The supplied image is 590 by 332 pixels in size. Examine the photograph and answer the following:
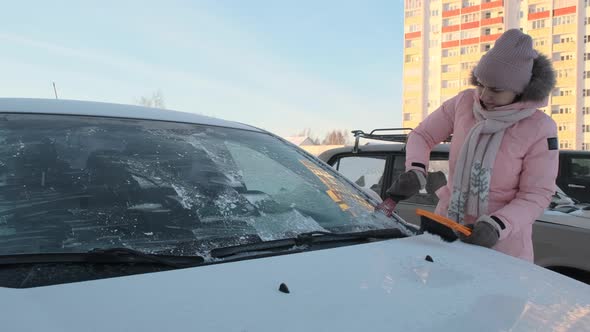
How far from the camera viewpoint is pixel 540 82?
2.10 meters

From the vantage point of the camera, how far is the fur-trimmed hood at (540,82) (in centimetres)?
208

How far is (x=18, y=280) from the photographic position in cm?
109

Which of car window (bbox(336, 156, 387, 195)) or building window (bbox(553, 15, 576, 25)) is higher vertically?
building window (bbox(553, 15, 576, 25))

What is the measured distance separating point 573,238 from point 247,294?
2816 mm

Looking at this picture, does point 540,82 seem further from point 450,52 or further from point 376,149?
point 450,52

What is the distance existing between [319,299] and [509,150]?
1.36 m

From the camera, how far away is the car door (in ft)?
16.3

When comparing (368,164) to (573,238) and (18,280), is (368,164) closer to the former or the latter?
(573,238)

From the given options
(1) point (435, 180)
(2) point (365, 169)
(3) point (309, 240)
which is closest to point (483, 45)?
(2) point (365, 169)

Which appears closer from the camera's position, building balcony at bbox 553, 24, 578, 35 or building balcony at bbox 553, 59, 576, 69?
building balcony at bbox 553, 59, 576, 69

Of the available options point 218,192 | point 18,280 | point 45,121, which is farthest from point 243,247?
point 45,121

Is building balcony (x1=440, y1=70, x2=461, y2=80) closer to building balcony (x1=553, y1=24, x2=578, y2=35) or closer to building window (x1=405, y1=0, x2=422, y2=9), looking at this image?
building window (x1=405, y1=0, x2=422, y2=9)

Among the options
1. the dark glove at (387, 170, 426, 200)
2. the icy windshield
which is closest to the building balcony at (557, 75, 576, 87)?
the dark glove at (387, 170, 426, 200)

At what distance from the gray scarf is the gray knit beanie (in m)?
0.12
